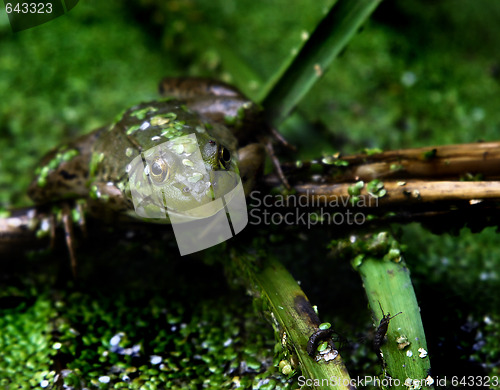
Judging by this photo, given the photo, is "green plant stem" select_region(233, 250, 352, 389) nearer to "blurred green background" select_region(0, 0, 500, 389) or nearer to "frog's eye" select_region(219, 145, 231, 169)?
"blurred green background" select_region(0, 0, 500, 389)

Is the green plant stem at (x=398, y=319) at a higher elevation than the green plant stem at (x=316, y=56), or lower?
lower

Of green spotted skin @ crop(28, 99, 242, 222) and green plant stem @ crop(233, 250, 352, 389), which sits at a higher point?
green spotted skin @ crop(28, 99, 242, 222)

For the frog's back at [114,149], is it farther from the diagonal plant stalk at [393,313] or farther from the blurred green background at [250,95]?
the diagonal plant stalk at [393,313]

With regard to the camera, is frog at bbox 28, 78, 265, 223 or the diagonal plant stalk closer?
the diagonal plant stalk

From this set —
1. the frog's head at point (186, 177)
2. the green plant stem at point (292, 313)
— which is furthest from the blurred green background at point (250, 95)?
the frog's head at point (186, 177)

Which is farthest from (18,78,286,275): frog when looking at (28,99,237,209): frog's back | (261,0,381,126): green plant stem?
(261,0,381,126): green plant stem

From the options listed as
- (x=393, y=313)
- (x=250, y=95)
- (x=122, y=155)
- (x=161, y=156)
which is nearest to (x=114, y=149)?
(x=122, y=155)

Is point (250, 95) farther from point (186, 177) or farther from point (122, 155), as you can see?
point (186, 177)
